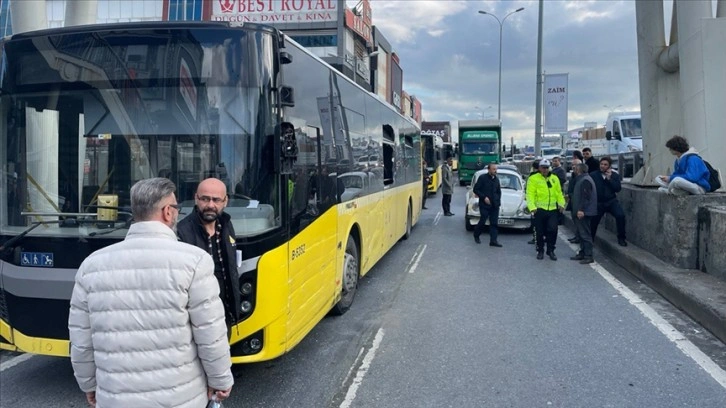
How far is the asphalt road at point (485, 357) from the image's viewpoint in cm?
438

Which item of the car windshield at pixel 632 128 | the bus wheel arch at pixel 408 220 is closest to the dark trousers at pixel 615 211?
the bus wheel arch at pixel 408 220

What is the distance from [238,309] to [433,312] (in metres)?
3.53

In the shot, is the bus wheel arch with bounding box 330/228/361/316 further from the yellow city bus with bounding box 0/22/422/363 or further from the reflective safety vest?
the reflective safety vest

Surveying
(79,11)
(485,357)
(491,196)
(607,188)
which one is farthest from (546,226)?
(79,11)

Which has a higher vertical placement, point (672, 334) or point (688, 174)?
point (688, 174)

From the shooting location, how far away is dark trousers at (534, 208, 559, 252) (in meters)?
9.93

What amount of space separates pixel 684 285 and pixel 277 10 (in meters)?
33.7

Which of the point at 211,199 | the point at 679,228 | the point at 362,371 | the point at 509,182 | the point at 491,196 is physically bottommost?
the point at 362,371

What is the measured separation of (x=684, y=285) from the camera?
695 cm

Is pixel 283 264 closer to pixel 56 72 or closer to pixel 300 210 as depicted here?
pixel 300 210

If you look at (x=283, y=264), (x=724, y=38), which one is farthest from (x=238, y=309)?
(x=724, y=38)

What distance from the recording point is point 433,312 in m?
6.77

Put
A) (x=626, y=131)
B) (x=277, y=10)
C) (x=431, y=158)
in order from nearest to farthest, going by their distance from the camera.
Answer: (x=626, y=131) < (x=431, y=158) < (x=277, y=10)

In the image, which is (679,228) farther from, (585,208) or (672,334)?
(672,334)
